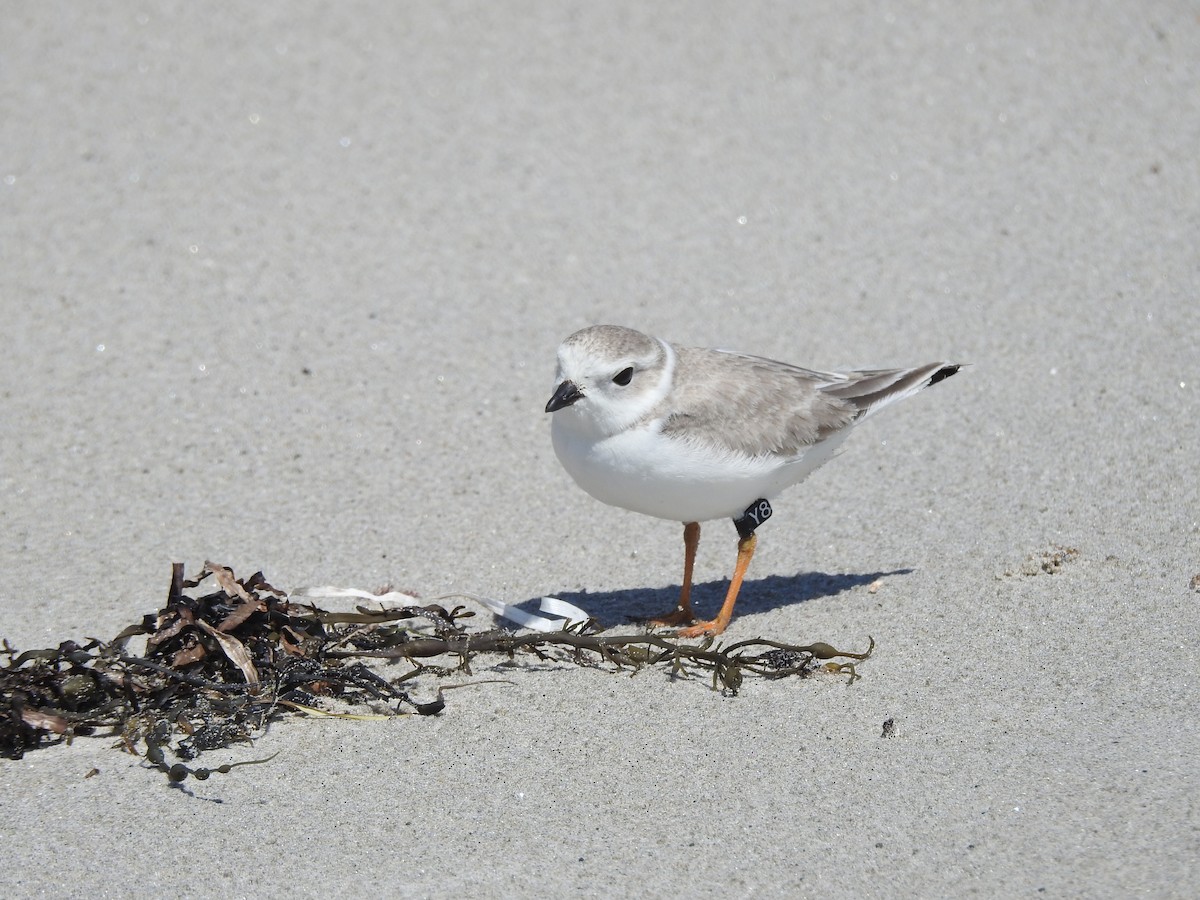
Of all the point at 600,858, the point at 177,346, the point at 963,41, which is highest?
the point at 963,41

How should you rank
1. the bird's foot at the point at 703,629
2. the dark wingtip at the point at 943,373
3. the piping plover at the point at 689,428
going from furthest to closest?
the dark wingtip at the point at 943,373 < the bird's foot at the point at 703,629 < the piping plover at the point at 689,428

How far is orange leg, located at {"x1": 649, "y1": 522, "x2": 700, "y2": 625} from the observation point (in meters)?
5.11

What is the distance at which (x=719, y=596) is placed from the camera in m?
5.45

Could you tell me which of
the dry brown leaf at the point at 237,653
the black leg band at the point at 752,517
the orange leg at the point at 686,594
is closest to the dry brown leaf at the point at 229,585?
the dry brown leaf at the point at 237,653

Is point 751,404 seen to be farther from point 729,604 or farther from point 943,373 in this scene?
point 943,373

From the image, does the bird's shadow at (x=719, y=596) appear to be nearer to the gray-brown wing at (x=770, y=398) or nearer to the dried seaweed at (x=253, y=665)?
the dried seaweed at (x=253, y=665)

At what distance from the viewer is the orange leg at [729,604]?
4.95m

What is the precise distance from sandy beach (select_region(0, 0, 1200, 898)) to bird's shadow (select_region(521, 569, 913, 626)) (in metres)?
0.02

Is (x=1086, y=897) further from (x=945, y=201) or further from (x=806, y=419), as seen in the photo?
(x=945, y=201)

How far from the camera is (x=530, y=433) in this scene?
6.37 m

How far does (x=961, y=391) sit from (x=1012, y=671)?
224cm

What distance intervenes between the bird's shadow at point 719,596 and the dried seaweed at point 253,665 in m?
0.38

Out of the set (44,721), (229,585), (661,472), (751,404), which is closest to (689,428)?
(661,472)

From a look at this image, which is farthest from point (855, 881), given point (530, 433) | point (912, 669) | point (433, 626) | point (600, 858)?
point (530, 433)
